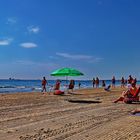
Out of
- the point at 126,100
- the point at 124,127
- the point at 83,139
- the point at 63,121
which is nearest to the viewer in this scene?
the point at 83,139

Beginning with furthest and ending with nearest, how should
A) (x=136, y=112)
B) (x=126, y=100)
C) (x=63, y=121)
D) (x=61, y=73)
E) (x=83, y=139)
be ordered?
1. (x=61, y=73)
2. (x=126, y=100)
3. (x=136, y=112)
4. (x=63, y=121)
5. (x=83, y=139)

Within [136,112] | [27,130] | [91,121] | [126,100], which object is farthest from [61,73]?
[27,130]

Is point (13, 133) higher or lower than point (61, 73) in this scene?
lower

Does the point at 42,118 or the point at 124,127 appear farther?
the point at 42,118

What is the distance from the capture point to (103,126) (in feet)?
32.5

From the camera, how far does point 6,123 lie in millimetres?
10258

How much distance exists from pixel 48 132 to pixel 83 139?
1.17m

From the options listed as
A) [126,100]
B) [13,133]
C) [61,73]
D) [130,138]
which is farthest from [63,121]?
[61,73]

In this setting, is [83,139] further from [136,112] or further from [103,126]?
[136,112]

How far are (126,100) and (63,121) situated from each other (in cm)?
839

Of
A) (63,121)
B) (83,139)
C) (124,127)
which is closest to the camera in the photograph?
(83,139)

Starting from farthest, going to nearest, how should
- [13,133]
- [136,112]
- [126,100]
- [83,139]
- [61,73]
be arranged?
[61,73] < [126,100] < [136,112] < [13,133] < [83,139]

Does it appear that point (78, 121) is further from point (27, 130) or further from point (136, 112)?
point (136, 112)

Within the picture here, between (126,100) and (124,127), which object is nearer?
(124,127)
